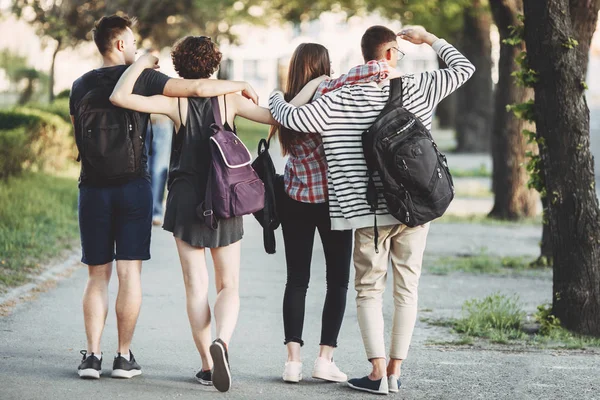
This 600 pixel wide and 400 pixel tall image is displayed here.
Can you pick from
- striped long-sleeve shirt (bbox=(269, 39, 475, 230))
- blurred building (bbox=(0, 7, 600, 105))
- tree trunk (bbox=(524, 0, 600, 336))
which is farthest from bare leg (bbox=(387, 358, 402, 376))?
blurred building (bbox=(0, 7, 600, 105))

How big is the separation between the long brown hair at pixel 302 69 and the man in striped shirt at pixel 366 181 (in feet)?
0.41

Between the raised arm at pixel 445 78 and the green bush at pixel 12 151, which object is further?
the green bush at pixel 12 151

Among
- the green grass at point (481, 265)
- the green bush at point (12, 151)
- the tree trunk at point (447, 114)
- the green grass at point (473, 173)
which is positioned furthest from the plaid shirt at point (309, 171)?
the tree trunk at point (447, 114)

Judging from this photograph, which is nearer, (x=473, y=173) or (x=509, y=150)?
(x=509, y=150)

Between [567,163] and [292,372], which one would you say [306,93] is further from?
[567,163]

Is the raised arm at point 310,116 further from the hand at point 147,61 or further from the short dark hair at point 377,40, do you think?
the hand at point 147,61

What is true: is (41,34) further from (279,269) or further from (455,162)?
(279,269)

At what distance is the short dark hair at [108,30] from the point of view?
5.42m

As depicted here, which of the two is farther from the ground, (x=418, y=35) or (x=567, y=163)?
(x=418, y=35)

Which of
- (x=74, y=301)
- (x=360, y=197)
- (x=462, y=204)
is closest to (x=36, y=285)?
(x=74, y=301)

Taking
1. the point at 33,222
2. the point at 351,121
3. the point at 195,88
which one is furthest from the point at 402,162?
the point at 33,222

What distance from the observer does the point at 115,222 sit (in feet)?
18.2

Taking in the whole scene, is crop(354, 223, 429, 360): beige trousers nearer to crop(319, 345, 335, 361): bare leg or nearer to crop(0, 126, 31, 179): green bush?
crop(319, 345, 335, 361): bare leg

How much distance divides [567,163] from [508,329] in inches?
47.6
